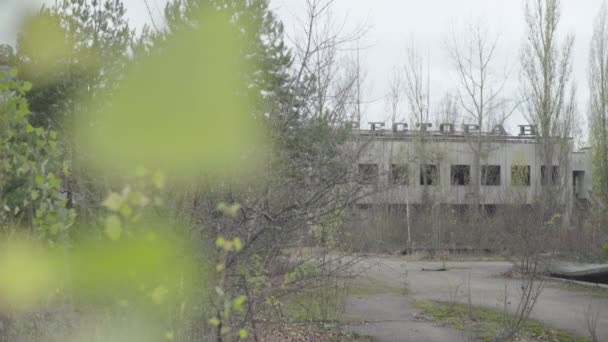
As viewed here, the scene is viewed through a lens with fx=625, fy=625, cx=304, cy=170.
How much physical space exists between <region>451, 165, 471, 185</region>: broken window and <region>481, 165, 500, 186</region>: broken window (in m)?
1.13

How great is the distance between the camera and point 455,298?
35.0 ft

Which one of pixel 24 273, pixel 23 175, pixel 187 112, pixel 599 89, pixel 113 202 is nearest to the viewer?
pixel 113 202

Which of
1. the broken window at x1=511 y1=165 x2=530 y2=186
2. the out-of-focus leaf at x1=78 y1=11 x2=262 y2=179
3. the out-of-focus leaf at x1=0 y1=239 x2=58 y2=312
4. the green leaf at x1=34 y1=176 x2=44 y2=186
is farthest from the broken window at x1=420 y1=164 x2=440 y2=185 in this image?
the green leaf at x1=34 y1=176 x2=44 y2=186

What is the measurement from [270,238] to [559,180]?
2782cm

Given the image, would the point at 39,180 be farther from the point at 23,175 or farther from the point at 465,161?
the point at 465,161

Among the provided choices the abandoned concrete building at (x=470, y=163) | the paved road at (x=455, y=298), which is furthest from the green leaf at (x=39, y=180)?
the abandoned concrete building at (x=470, y=163)

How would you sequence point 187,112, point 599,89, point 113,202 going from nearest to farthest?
1. point 113,202
2. point 187,112
3. point 599,89

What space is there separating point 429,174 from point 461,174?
377 cm

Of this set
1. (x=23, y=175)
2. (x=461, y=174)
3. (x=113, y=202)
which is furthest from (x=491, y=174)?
(x=113, y=202)

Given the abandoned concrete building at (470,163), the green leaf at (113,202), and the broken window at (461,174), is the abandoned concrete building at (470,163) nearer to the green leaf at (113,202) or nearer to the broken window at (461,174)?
the broken window at (461,174)

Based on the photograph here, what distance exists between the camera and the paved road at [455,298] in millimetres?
8711

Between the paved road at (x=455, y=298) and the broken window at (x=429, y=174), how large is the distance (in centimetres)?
1389

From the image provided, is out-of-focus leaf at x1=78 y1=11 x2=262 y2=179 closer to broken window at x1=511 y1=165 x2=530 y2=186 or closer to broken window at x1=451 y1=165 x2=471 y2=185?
broken window at x1=511 y1=165 x2=530 y2=186

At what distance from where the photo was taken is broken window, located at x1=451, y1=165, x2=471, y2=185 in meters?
35.8
